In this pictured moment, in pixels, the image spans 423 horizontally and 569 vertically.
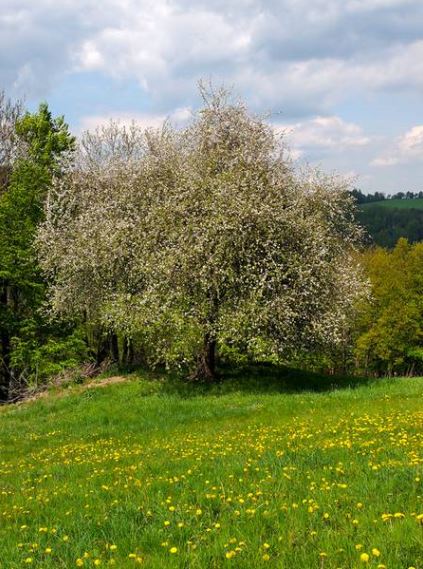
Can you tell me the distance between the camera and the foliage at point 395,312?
208ft

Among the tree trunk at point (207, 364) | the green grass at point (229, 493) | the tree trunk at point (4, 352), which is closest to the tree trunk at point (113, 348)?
the tree trunk at point (4, 352)

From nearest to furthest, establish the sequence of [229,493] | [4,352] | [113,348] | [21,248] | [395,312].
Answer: [229,493] → [21,248] → [113,348] → [4,352] → [395,312]

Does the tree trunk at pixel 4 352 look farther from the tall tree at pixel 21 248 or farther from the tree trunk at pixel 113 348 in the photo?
the tree trunk at pixel 113 348

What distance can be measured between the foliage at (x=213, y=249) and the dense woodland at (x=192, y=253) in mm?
66

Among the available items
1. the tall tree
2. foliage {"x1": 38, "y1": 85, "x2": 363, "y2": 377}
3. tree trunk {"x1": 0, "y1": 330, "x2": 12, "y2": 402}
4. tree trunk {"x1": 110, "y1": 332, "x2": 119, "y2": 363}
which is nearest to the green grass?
foliage {"x1": 38, "y1": 85, "x2": 363, "y2": 377}

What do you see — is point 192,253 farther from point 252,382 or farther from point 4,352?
point 4,352

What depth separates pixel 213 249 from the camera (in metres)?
24.8

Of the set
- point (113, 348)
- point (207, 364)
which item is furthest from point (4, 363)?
point (207, 364)

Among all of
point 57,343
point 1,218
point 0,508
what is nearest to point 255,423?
point 0,508

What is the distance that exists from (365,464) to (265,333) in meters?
15.2

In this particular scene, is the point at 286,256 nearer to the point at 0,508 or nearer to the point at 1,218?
the point at 0,508

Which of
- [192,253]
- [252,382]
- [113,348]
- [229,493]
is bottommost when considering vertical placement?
[252,382]

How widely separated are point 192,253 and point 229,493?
656 inches

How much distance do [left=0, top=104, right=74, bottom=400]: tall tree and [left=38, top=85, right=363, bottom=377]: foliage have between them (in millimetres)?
5411
